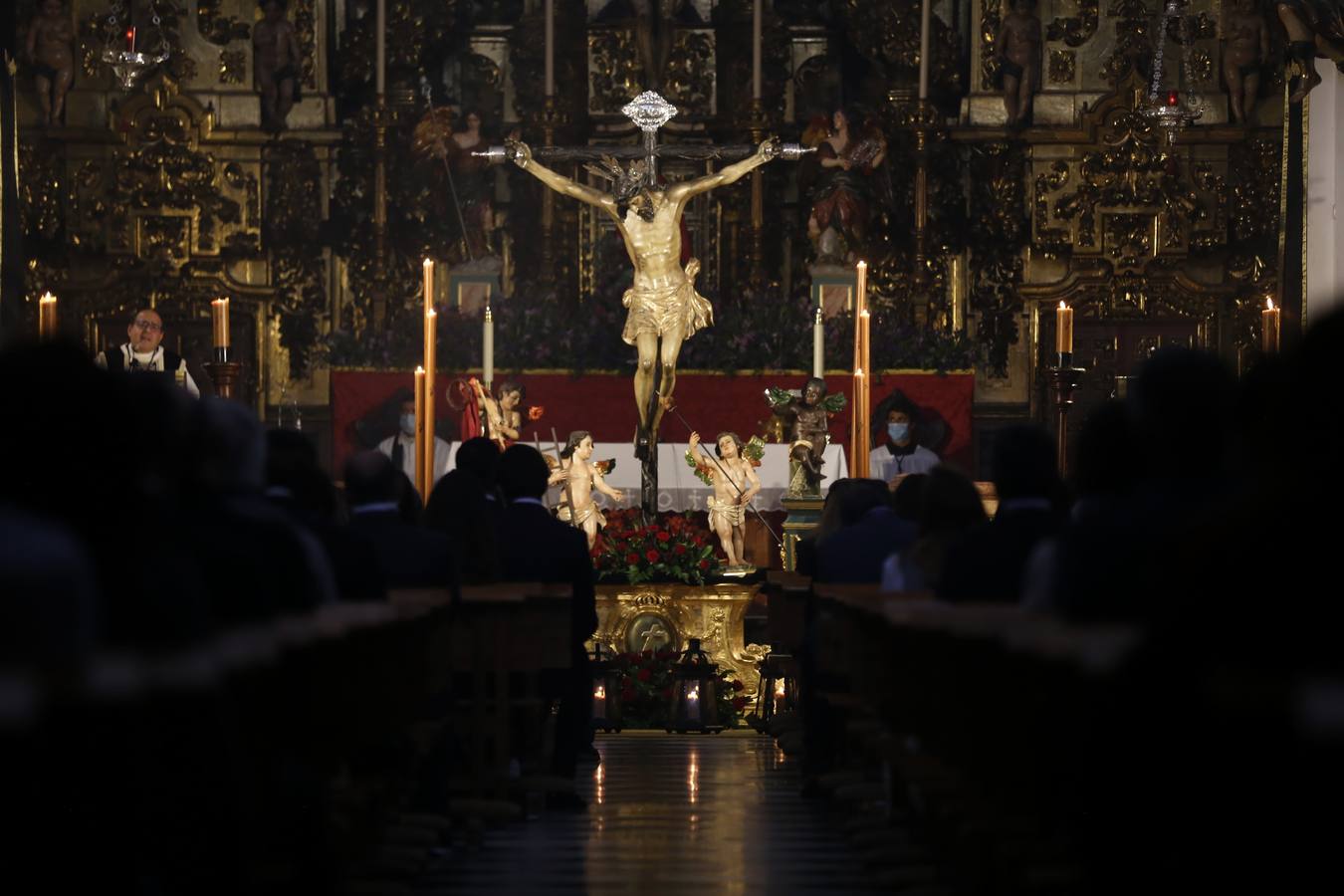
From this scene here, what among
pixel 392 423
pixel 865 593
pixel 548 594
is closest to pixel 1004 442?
pixel 865 593

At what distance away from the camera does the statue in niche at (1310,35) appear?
19.0 metres

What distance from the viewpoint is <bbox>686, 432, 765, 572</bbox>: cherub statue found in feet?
50.8

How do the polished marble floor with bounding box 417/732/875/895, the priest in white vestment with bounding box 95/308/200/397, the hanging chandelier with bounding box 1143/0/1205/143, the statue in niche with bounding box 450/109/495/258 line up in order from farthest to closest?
the statue in niche with bounding box 450/109/495/258, the hanging chandelier with bounding box 1143/0/1205/143, the priest in white vestment with bounding box 95/308/200/397, the polished marble floor with bounding box 417/732/875/895

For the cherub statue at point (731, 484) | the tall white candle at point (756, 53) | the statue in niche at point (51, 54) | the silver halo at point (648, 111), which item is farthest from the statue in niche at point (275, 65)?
the cherub statue at point (731, 484)

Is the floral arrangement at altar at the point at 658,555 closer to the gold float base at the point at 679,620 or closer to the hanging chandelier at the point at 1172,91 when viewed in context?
the gold float base at the point at 679,620

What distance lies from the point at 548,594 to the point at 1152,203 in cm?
1123

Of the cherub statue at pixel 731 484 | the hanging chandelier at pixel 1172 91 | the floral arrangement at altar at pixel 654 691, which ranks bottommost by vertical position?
the floral arrangement at altar at pixel 654 691

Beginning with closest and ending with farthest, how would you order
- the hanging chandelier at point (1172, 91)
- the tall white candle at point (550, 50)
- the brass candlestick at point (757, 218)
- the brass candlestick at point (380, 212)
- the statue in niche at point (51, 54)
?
the tall white candle at point (550, 50) → the hanging chandelier at point (1172, 91) → the brass candlestick at point (757, 218) → the statue in niche at point (51, 54) → the brass candlestick at point (380, 212)

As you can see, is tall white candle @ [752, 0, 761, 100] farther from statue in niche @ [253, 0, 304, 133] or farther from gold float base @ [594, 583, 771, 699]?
gold float base @ [594, 583, 771, 699]

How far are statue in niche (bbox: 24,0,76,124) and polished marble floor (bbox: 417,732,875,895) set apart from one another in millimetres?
9829

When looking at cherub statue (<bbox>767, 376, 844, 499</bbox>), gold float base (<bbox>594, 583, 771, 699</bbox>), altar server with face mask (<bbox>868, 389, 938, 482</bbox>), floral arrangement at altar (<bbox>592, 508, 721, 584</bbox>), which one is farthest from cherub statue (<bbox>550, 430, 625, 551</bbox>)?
altar server with face mask (<bbox>868, 389, 938, 482</bbox>)

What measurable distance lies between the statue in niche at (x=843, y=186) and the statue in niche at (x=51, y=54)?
609 centimetres

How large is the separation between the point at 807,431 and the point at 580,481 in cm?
172

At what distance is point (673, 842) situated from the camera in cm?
888
